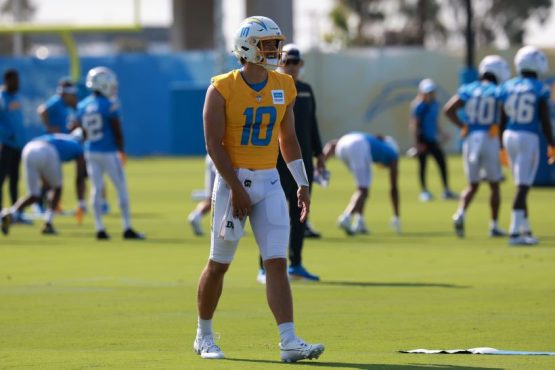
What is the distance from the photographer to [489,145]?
19.6 metres

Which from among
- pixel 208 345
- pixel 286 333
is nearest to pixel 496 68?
pixel 208 345

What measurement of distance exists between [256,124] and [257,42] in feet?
1.76

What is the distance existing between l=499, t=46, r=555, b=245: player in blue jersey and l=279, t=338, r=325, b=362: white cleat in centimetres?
930

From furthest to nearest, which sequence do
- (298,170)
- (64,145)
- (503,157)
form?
(64,145) < (503,157) < (298,170)

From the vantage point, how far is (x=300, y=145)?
14812 millimetres

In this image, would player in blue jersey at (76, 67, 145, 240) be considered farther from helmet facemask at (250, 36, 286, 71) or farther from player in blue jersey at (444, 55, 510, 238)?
helmet facemask at (250, 36, 286, 71)

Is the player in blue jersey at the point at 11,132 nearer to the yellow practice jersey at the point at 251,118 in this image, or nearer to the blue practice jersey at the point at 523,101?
the blue practice jersey at the point at 523,101

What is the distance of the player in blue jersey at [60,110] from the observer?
2348cm

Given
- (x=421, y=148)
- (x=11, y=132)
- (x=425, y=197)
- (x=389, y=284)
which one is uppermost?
(x=11, y=132)

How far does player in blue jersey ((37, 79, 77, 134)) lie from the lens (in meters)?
23.5

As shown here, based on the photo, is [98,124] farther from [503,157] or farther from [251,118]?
[251,118]

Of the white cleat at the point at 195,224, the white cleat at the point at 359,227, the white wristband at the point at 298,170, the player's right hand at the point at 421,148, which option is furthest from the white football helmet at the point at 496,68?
the white wristband at the point at 298,170

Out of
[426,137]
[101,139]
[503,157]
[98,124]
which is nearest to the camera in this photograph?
[98,124]

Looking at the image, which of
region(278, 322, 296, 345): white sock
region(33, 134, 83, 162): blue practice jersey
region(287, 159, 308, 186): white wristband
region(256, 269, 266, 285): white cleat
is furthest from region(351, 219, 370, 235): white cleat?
region(278, 322, 296, 345): white sock
